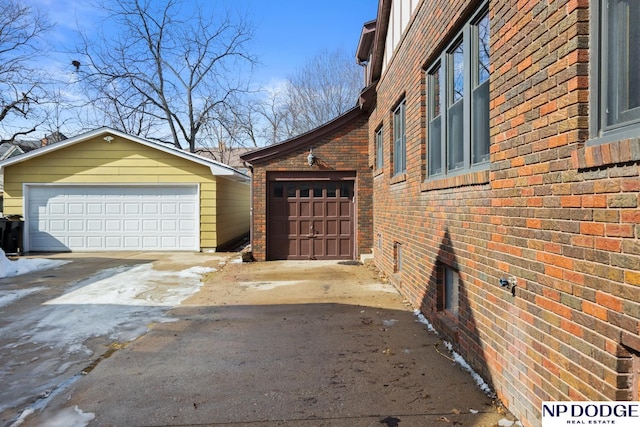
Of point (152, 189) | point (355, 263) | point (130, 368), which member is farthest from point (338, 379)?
point (152, 189)

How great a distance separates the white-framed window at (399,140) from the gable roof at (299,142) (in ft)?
10.9

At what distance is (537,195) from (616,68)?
873mm

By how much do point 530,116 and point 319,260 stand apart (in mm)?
9153

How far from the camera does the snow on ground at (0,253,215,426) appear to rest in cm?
387

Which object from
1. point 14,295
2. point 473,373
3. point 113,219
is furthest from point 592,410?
point 113,219

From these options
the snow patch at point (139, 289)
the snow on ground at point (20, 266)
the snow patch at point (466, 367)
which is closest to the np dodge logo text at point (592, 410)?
the snow patch at point (466, 367)

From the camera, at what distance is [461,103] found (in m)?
4.61

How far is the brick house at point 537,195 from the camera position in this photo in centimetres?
215

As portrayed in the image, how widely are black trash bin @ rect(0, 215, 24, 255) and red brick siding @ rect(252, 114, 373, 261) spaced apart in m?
8.21

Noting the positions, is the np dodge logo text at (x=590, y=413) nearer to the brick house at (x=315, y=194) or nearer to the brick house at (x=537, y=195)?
the brick house at (x=537, y=195)

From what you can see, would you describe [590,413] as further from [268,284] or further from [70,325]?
[268,284]

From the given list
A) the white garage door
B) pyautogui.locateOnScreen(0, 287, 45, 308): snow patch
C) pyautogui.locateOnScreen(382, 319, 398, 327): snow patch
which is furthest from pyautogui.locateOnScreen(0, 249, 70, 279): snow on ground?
pyautogui.locateOnScreen(382, 319, 398, 327): snow patch

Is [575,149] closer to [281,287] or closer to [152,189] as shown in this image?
[281,287]

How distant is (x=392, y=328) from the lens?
5383 mm
